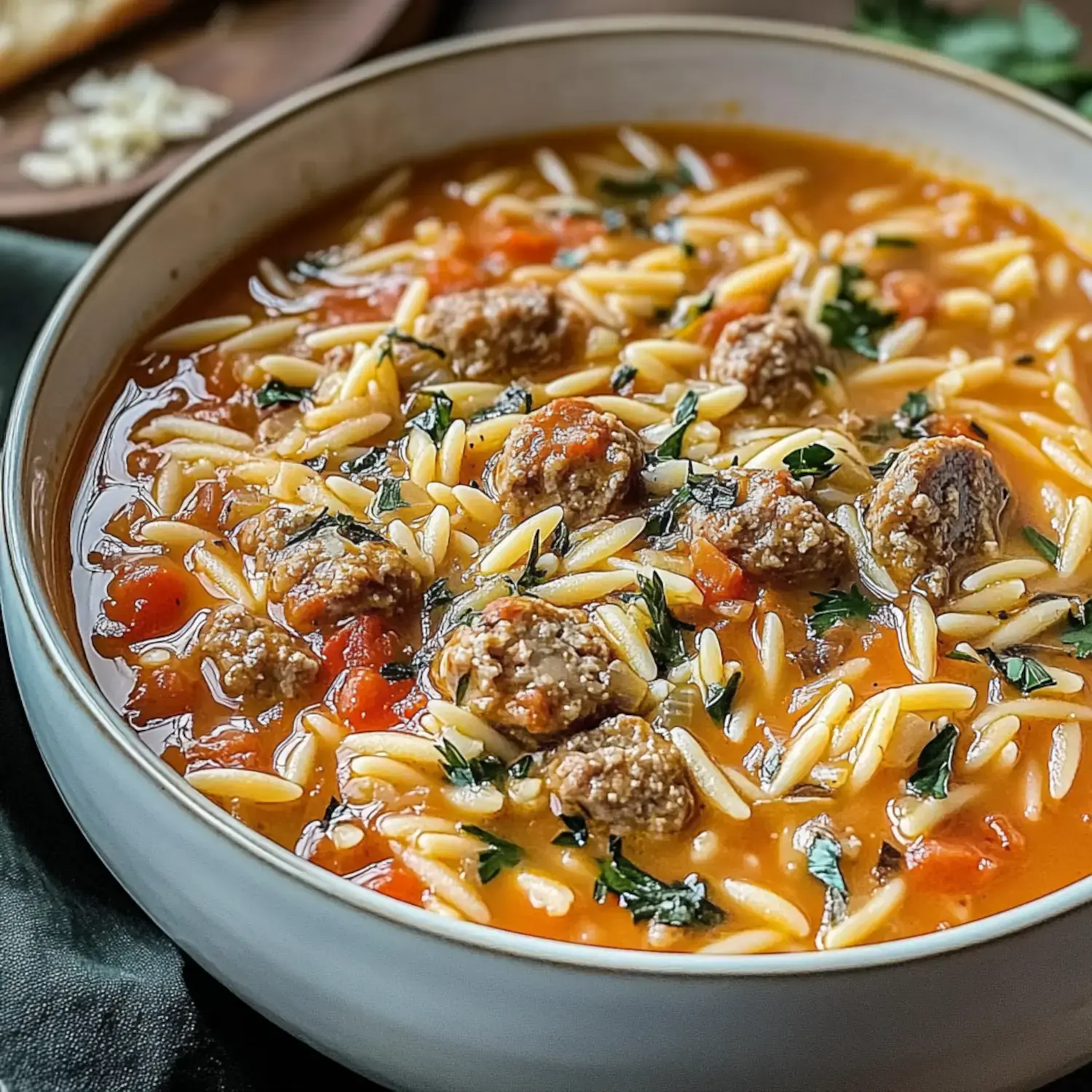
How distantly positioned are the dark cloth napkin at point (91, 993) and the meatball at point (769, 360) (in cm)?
221

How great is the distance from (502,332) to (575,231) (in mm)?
979

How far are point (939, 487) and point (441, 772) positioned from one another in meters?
1.67

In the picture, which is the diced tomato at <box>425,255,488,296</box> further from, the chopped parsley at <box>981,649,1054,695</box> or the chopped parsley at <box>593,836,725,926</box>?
the chopped parsley at <box>593,836,725,926</box>

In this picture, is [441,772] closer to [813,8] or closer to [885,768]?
[885,768]

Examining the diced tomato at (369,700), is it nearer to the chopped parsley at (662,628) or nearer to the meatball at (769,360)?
the chopped parsley at (662,628)

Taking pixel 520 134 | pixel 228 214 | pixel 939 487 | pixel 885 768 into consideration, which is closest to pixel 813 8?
pixel 520 134

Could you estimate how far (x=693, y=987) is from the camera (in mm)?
3043

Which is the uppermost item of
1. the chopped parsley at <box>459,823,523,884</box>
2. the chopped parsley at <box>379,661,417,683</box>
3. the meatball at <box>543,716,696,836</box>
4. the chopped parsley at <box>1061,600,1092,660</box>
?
the chopped parsley at <box>1061,600,1092,660</box>

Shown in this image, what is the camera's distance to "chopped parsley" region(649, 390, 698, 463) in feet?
15.1

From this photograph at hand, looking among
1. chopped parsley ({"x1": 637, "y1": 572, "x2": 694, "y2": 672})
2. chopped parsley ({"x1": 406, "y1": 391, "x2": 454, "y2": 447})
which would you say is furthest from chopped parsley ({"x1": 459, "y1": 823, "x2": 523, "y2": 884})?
chopped parsley ({"x1": 406, "y1": 391, "x2": 454, "y2": 447})

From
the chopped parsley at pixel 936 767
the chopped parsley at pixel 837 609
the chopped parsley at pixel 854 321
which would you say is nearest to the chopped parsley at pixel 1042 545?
the chopped parsley at pixel 837 609

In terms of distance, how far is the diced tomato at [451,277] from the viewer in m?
5.38

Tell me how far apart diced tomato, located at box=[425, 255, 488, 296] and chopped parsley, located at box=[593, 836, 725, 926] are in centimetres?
243

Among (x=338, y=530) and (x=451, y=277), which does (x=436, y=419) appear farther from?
(x=451, y=277)
